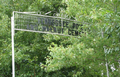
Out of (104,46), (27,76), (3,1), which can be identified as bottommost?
(27,76)

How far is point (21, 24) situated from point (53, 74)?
4.16 meters

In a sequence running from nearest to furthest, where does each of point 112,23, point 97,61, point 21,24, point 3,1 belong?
point 112,23 < point 97,61 < point 21,24 < point 3,1

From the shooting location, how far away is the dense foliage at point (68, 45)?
7.27 m

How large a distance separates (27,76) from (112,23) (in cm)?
711

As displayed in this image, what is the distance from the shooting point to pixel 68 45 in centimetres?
1084

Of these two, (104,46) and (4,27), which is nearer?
(104,46)

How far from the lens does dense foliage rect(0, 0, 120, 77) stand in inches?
286

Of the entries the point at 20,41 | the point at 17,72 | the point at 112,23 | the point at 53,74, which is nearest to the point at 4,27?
the point at 20,41

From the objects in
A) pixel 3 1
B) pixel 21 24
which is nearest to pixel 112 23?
pixel 21 24

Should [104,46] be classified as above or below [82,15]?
below

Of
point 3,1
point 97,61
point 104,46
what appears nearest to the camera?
point 104,46

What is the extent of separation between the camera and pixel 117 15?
249 inches

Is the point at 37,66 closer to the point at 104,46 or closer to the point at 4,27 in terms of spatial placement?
the point at 4,27

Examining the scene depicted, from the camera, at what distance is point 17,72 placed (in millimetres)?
12492
